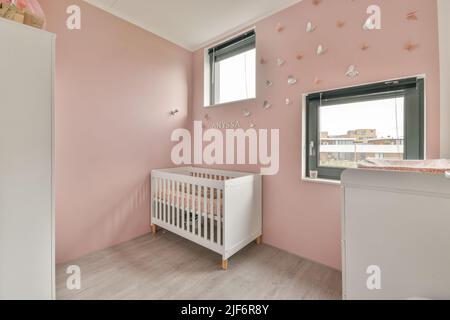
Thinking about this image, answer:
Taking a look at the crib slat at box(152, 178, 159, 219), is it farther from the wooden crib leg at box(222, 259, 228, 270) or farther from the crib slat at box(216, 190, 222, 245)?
the wooden crib leg at box(222, 259, 228, 270)

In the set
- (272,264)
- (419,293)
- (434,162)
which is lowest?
(272,264)

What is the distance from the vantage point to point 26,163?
108 cm

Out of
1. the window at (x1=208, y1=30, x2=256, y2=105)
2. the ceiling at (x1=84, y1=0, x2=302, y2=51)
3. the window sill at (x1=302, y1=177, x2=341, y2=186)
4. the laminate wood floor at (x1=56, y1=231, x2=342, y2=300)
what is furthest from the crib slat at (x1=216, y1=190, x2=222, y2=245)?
the ceiling at (x1=84, y1=0, x2=302, y2=51)

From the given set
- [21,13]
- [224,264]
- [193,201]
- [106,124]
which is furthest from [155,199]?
[21,13]

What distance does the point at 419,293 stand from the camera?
2.83 ft

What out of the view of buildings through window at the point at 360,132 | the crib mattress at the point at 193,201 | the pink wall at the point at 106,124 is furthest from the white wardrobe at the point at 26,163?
the view of buildings through window at the point at 360,132

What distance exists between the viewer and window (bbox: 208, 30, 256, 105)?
94.6 inches

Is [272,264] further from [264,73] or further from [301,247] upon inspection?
[264,73]

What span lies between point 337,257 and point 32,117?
2401 millimetres

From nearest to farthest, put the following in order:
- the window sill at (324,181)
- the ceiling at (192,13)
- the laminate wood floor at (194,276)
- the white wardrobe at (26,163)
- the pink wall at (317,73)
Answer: the white wardrobe at (26,163)
the pink wall at (317,73)
the laminate wood floor at (194,276)
the window sill at (324,181)
the ceiling at (192,13)

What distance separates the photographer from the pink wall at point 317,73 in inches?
52.9

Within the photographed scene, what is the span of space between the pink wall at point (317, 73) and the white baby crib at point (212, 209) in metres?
0.25

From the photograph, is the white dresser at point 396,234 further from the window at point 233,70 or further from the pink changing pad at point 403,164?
the window at point 233,70
